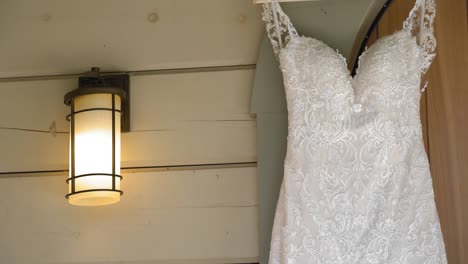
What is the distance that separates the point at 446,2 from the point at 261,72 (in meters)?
0.52

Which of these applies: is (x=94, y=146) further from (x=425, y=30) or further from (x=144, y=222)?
(x=425, y=30)

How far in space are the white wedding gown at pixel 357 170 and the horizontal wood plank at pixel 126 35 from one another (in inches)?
10.4

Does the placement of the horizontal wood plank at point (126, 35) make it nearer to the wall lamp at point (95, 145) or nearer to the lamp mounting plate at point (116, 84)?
the lamp mounting plate at point (116, 84)

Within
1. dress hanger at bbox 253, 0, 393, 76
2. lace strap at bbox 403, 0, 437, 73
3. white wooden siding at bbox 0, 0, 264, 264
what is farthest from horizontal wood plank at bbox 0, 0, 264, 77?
lace strap at bbox 403, 0, 437, 73

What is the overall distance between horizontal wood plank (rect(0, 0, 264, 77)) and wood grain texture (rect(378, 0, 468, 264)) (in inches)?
14.7

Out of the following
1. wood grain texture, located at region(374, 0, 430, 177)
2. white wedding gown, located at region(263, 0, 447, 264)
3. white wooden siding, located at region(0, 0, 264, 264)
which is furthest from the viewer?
wood grain texture, located at region(374, 0, 430, 177)

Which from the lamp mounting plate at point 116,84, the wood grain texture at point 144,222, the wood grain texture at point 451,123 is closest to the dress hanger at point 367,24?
the wood grain texture at point 451,123

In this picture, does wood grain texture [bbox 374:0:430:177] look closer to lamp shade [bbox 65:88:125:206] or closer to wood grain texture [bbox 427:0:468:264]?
wood grain texture [bbox 427:0:468:264]

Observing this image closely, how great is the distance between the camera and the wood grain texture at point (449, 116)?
5.48 feet

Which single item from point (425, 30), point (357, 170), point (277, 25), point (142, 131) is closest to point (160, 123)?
point (142, 131)

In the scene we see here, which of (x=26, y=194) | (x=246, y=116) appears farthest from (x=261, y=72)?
(x=26, y=194)

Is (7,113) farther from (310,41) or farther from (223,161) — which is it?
(310,41)

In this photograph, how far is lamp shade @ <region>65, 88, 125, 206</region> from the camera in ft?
4.88

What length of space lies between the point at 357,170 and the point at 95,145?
54 cm
